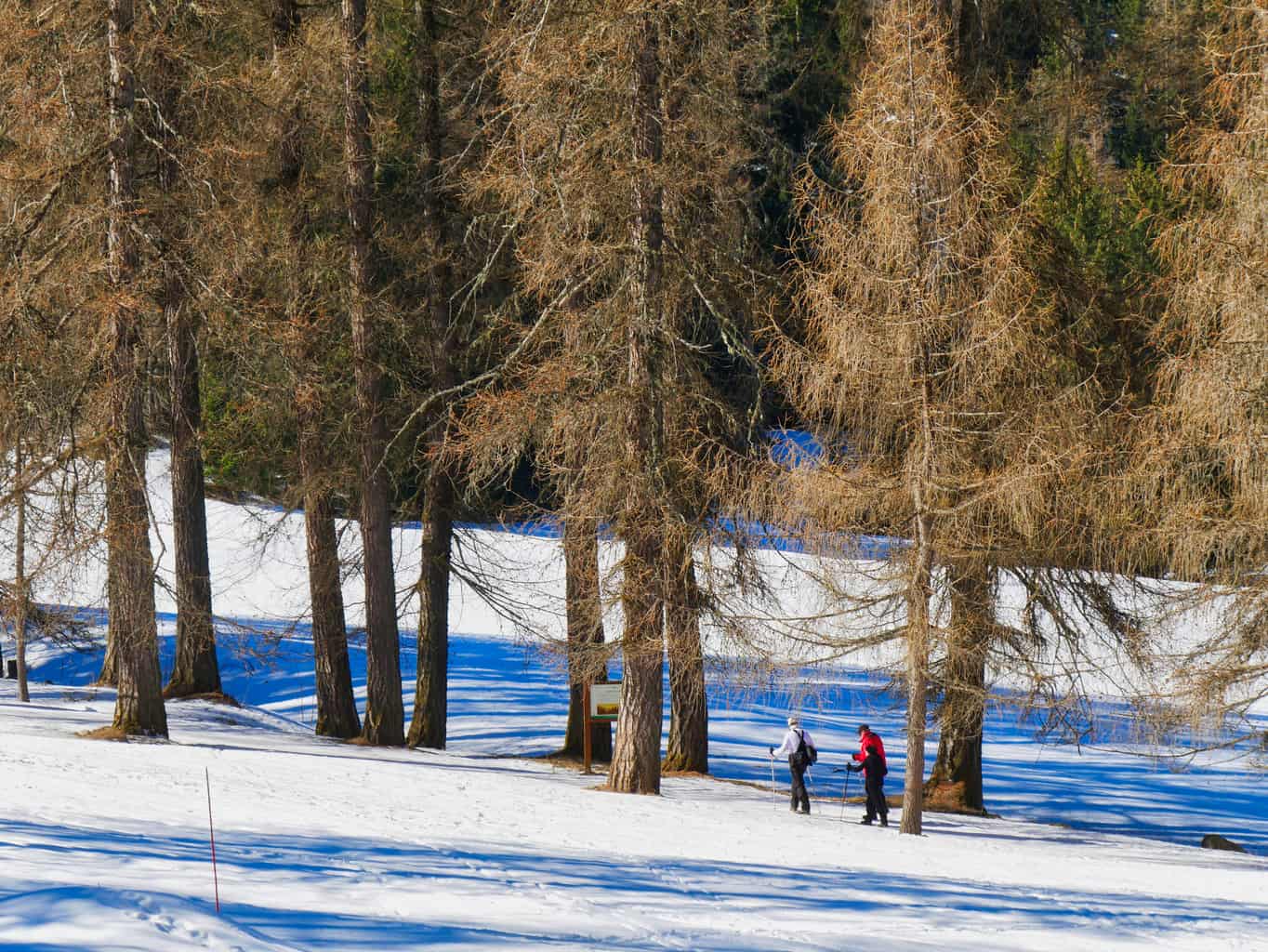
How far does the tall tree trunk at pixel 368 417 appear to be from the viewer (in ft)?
62.7

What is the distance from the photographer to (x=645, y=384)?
1530 cm

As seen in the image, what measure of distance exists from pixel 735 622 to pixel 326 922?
8.57 m

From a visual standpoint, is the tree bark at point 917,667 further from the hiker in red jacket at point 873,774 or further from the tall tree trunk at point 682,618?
the tall tree trunk at point 682,618

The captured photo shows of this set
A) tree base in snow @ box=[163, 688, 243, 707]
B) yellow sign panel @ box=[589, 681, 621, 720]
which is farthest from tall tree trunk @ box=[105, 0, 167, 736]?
tree base in snow @ box=[163, 688, 243, 707]

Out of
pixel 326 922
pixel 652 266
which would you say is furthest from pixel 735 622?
pixel 326 922

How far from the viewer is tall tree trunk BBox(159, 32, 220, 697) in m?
15.9

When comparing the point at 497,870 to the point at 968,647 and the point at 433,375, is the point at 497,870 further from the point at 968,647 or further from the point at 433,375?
the point at 433,375

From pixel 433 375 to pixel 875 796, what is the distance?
8845 mm

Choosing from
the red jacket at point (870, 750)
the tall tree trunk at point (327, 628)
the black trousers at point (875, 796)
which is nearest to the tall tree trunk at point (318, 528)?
the tall tree trunk at point (327, 628)

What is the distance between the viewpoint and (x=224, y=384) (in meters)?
16.9

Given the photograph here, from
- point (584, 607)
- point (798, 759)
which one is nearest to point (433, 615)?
point (584, 607)

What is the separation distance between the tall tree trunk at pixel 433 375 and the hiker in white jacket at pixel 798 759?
20.5ft

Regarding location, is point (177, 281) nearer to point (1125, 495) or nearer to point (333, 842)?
point (333, 842)

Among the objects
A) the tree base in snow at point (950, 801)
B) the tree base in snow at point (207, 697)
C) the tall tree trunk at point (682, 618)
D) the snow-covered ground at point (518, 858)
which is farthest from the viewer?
the tree base in snow at point (207, 697)
